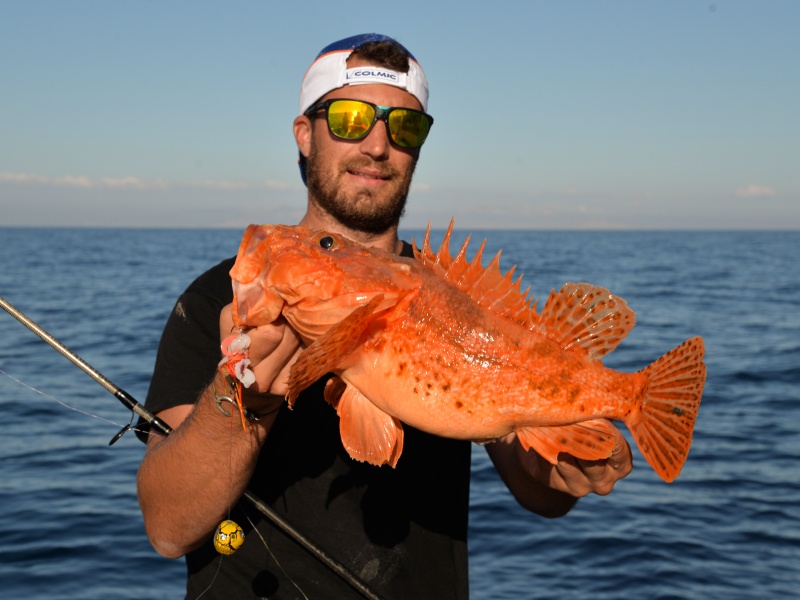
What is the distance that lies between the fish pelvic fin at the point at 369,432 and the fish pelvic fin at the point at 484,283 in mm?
542

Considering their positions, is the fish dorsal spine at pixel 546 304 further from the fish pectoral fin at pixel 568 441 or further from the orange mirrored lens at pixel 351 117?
the orange mirrored lens at pixel 351 117

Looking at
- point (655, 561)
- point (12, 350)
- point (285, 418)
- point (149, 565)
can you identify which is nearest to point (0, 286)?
point (12, 350)

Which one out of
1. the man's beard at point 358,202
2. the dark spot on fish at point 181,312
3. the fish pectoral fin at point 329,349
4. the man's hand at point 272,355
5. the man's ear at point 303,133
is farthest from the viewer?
the man's ear at point 303,133

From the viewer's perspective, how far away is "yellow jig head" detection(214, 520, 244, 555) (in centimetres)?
327

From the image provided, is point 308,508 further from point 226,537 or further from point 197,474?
point 197,474

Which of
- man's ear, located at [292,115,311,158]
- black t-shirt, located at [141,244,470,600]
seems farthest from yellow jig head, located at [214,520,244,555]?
man's ear, located at [292,115,311,158]

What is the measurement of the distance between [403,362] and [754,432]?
11428 millimetres

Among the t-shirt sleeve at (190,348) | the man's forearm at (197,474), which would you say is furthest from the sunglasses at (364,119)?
the man's forearm at (197,474)

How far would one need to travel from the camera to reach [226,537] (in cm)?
327

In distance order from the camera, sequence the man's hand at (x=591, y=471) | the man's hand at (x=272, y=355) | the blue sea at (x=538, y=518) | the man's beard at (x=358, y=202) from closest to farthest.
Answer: the man's hand at (x=272, y=355) → the man's hand at (x=591, y=471) → the man's beard at (x=358, y=202) → the blue sea at (x=538, y=518)

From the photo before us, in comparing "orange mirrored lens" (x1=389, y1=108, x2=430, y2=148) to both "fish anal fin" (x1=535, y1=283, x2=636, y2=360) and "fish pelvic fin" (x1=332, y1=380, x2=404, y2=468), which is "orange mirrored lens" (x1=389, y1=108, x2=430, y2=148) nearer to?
"fish anal fin" (x1=535, y1=283, x2=636, y2=360)

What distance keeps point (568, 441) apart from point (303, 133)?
99.4 inches

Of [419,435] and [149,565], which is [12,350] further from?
[419,435]

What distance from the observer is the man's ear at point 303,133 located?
460 cm
